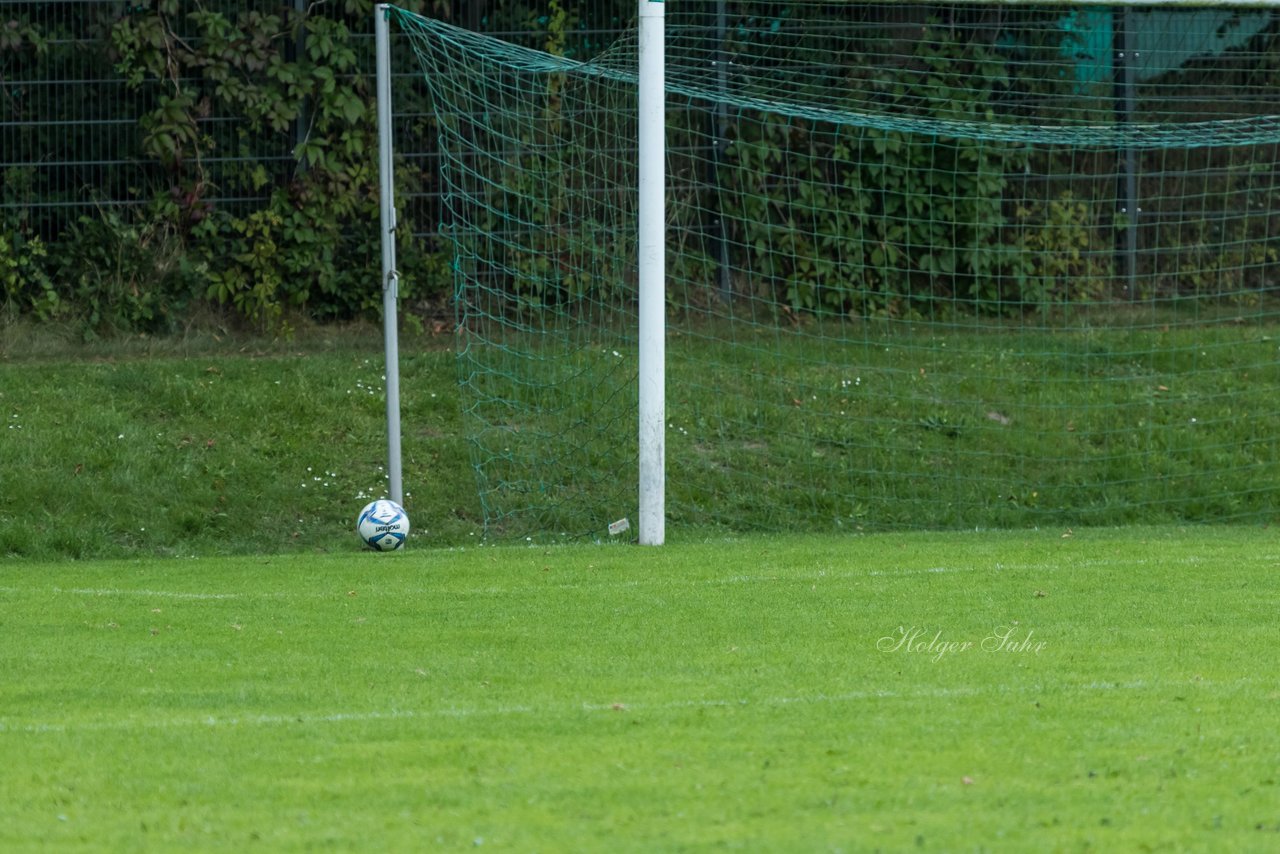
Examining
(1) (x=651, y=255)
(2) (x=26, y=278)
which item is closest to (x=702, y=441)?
(1) (x=651, y=255)

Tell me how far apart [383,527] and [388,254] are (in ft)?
5.14

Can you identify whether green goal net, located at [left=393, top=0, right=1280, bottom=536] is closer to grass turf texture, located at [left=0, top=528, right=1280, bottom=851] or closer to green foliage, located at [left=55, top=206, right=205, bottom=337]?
green foliage, located at [left=55, top=206, right=205, bottom=337]

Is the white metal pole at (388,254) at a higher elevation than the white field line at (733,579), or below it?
higher

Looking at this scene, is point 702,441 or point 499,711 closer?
point 499,711

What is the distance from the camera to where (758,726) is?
466 cm

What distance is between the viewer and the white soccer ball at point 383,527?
8609 mm

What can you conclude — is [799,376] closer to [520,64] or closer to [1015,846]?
[520,64]

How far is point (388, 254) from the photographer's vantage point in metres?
8.91

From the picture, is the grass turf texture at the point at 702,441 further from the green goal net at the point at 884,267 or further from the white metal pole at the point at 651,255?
the white metal pole at the point at 651,255

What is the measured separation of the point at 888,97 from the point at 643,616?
7428mm

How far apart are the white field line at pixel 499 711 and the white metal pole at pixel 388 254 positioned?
4.03m

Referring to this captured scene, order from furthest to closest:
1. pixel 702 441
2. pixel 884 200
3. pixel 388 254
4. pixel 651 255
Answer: pixel 884 200
pixel 702 441
pixel 388 254
pixel 651 255

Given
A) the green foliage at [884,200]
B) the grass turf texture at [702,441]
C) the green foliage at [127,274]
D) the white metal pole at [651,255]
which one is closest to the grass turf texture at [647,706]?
the white metal pole at [651,255]

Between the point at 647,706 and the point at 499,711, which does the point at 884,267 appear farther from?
Answer: the point at 499,711
